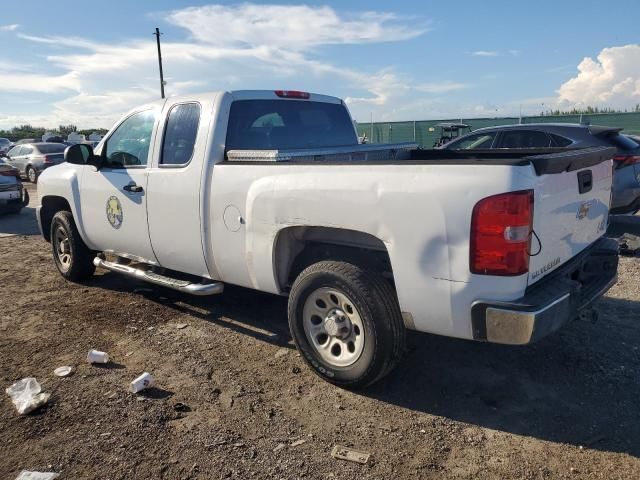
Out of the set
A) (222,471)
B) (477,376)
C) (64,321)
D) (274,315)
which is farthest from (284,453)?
(64,321)

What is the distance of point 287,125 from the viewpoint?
186 inches

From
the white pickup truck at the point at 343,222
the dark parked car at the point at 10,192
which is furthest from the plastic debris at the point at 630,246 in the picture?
the dark parked car at the point at 10,192

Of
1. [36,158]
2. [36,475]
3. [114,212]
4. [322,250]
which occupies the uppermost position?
[36,158]

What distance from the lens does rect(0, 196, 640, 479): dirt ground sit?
2.77 m

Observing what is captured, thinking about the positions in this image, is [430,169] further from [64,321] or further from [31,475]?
[64,321]

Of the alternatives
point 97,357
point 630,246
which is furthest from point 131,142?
point 630,246

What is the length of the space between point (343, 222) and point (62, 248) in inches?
171

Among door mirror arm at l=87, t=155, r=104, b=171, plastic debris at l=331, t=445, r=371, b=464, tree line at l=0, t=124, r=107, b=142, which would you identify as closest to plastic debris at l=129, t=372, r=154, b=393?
plastic debris at l=331, t=445, r=371, b=464

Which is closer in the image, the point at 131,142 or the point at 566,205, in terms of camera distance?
the point at 566,205

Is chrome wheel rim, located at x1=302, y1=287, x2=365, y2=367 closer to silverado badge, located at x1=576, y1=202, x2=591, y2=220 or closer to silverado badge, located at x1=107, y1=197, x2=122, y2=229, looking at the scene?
silverado badge, located at x1=576, y1=202, x2=591, y2=220

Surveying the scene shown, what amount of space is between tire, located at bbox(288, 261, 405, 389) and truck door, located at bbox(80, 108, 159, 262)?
191 cm

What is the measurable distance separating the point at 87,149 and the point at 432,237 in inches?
156

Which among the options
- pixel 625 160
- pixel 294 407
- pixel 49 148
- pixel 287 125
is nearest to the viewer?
pixel 294 407

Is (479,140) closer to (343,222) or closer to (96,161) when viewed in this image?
(96,161)
